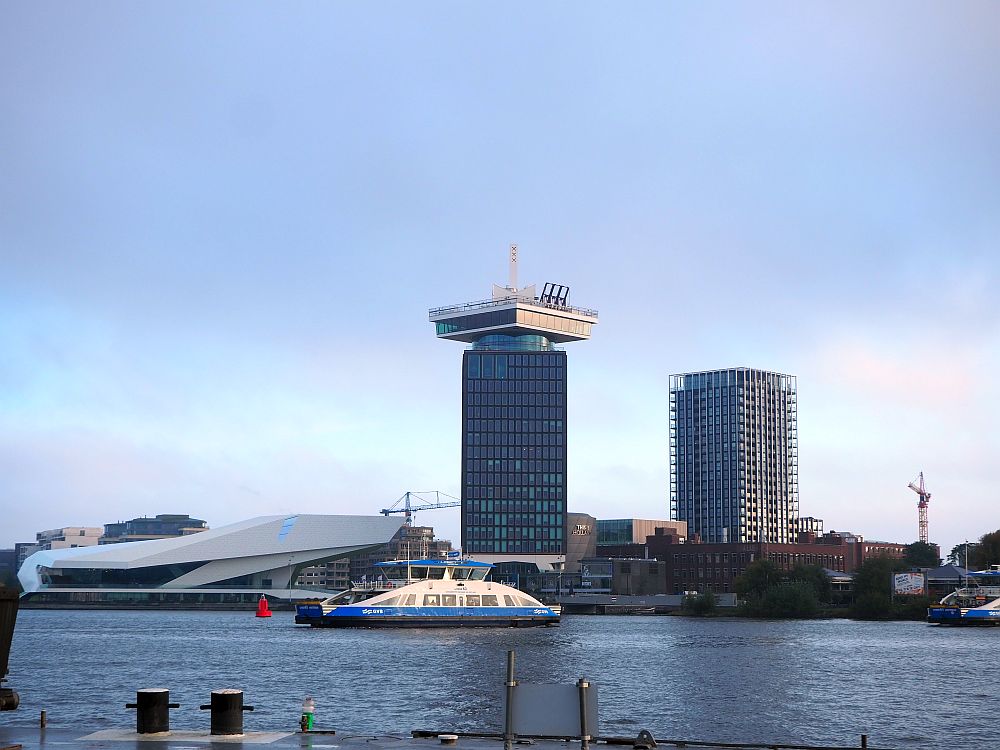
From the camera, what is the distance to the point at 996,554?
7461 inches

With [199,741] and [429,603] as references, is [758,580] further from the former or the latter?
[199,741]

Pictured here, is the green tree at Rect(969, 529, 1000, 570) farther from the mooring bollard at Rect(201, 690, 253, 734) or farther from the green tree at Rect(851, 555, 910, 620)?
the mooring bollard at Rect(201, 690, 253, 734)

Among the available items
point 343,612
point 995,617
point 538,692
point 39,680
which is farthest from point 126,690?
point 995,617

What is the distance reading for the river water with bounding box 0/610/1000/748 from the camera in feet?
161

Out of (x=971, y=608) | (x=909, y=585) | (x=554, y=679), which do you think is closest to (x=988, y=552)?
(x=909, y=585)

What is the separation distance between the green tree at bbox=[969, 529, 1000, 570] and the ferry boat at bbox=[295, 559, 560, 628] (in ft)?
268

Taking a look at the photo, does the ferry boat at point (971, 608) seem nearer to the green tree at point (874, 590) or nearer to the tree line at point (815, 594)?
the green tree at point (874, 590)

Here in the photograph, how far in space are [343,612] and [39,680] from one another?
62744 millimetres

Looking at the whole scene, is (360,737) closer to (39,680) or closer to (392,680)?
(392,680)

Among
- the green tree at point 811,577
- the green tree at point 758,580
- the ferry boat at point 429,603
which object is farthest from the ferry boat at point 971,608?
the ferry boat at point 429,603

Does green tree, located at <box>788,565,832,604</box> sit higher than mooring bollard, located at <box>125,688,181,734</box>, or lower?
lower

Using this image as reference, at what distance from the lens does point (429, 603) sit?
5079 inches

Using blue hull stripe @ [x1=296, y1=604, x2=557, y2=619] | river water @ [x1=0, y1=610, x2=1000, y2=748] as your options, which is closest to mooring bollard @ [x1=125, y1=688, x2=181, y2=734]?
river water @ [x1=0, y1=610, x2=1000, y2=748]

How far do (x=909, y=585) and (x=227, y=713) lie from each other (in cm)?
17194
